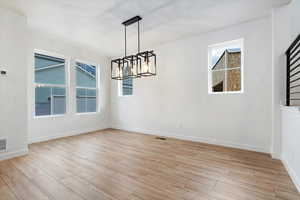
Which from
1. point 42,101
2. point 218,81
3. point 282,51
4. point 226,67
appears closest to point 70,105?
point 42,101

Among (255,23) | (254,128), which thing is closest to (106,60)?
(255,23)

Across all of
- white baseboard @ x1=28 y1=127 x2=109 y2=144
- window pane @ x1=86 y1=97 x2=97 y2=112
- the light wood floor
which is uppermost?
window pane @ x1=86 y1=97 x2=97 y2=112

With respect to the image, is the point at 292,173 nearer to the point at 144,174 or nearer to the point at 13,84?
the point at 144,174

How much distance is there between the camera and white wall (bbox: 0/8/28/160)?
296cm

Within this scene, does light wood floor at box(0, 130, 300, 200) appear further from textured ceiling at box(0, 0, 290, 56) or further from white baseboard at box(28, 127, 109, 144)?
textured ceiling at box(0, 0, 290, 56)

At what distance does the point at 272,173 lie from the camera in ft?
7.78

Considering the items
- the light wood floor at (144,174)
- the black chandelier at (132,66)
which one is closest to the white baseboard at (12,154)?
the light wood floor at (144,174)

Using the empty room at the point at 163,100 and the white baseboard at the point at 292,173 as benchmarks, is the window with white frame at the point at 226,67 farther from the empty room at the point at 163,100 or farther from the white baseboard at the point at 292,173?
the white baseboard at the point at 292,173

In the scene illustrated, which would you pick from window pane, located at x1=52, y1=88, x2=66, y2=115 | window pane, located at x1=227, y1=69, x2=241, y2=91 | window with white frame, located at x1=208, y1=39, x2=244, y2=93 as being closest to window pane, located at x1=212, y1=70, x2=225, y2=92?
window with white frame, located at x1=208, y1=39, x2=244, y2=93

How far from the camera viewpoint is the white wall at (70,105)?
4047 mm

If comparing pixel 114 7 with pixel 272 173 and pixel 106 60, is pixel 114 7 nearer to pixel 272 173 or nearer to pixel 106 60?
pixel 106 60

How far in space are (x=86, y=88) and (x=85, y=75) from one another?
1.47 feet

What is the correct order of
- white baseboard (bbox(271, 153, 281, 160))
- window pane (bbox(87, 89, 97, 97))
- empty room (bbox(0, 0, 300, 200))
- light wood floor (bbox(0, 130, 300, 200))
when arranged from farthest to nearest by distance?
1. window pane (bbox(87, 89, 97, 97))
2. white baseboard (bbox(271, 153, 281, 160))
3. empty room (bbox(0, 0, 300, 200))
4. light wood floor (bbox(0, 130, 300, 200))

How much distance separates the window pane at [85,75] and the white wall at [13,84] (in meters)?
1.97
